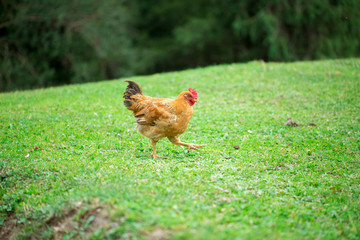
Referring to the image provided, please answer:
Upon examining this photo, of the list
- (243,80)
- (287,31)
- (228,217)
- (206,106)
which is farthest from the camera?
(287,31)

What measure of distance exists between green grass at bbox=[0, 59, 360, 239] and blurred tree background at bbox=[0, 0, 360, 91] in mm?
8902

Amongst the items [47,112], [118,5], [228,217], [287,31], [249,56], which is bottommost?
[228,217]

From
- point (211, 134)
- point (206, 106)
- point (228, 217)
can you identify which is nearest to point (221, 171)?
point (228, 217)

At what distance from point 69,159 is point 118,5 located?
64.0ft

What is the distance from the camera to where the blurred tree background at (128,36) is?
1898cm

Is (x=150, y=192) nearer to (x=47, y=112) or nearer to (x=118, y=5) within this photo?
(x=47, y=112)

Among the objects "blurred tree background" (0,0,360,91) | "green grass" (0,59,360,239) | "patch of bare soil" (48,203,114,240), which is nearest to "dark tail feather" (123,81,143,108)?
"green grass" (0,59,360,239)

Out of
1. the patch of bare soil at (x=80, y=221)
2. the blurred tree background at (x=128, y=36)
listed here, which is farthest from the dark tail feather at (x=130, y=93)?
the blurred tree background at (x=128, y=36)

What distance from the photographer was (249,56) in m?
24.0

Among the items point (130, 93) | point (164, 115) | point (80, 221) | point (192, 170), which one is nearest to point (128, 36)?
point (130, 93)

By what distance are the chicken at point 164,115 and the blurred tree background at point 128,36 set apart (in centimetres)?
1371

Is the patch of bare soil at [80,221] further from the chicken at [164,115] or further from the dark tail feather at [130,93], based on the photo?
the dark tail feather at [130,93]

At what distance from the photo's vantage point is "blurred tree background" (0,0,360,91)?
18984mm

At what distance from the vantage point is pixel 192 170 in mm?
6164
